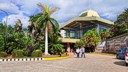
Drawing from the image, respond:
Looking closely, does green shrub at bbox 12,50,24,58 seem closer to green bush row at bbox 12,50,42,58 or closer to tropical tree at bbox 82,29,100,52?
green bush row at bbox 12,50,42,58

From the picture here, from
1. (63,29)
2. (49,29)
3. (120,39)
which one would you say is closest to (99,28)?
(63,29)

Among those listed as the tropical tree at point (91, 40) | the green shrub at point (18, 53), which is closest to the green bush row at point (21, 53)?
the green shrub at point (18, 53)

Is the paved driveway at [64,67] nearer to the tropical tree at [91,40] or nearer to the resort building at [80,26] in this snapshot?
the tropical tree at [91,40]

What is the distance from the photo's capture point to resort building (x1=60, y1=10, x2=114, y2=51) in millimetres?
74125

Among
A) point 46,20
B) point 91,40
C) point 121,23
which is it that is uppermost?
point 121,23

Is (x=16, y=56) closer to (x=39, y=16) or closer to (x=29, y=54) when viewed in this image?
(x=29, y=54)

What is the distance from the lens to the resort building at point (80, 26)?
74125 mm

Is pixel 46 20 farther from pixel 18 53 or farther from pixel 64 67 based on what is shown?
pixel 64 67

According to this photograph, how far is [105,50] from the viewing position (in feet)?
159

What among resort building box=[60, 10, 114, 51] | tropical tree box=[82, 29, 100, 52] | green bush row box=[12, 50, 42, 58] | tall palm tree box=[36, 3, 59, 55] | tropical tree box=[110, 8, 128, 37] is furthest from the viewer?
resort building box=[60, 10, 114, 51]

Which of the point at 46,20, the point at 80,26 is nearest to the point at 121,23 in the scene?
the point at 46,20

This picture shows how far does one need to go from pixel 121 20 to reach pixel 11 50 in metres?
28.3

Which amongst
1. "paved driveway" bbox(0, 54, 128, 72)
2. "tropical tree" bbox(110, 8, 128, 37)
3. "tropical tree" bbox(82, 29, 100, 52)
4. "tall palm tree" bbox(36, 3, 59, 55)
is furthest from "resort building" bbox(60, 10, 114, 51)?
"paved driveway" bbox(0, 54, 128, 72)

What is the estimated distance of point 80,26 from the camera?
83188 millimetres
